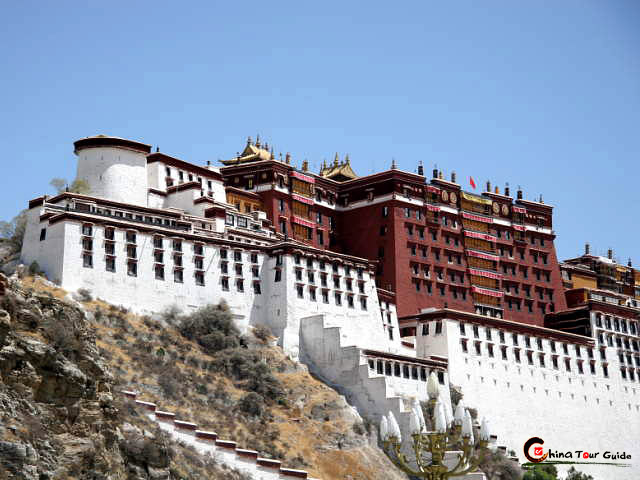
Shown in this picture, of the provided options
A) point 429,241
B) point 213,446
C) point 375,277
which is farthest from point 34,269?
point 429,241

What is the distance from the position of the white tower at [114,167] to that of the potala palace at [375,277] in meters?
0.13

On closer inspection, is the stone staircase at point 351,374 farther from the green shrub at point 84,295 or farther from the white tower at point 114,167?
the white tower at point 114,167

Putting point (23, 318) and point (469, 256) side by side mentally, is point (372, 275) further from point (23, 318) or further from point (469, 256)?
point (23, 318)

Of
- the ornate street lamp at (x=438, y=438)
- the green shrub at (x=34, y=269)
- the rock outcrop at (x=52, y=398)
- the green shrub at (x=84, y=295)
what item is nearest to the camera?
the rock outcrop at (x=52, y=398)

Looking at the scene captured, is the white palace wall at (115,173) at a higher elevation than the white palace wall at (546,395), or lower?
higher

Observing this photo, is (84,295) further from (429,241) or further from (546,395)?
(546,395)

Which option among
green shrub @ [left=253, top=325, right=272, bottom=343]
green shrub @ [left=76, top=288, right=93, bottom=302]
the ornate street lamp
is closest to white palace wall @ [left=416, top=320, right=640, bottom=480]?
green shrub @ [left=253, top=325, right=272, bottom=343]

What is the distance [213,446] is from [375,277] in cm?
4557

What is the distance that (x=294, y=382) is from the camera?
82.1 metres

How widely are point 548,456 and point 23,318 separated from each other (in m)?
71.5

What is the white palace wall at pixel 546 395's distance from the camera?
316ft

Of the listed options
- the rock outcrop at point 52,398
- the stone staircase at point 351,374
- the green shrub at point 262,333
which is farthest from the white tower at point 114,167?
the rock outcrop at point 52,398

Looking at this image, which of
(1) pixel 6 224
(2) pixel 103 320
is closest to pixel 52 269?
(2) pixel 103 320

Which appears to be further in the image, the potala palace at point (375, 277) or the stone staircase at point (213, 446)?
the potala palace at point (375, 277)
